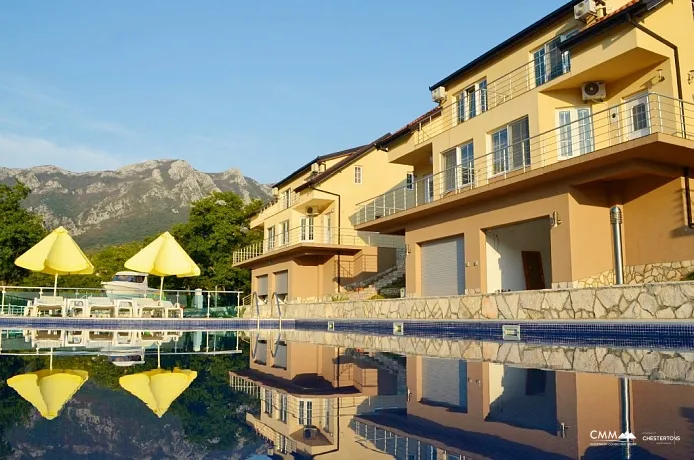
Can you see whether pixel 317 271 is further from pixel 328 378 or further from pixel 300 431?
pixel 300 431

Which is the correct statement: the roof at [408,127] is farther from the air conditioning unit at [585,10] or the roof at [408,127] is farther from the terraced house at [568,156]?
the air conditioning unit at [585,10]

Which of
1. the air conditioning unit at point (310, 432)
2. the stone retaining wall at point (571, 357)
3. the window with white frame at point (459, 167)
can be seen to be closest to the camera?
the air conditioning unit at point (310, 432)

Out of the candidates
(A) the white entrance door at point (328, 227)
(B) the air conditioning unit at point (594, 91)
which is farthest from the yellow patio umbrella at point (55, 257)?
(B) the air conditioning unit at point (594, 91)

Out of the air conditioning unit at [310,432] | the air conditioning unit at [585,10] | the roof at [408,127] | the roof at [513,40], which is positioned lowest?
the air conditioning unit at [310,432]

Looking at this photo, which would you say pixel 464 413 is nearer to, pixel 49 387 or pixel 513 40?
pixel 49 387

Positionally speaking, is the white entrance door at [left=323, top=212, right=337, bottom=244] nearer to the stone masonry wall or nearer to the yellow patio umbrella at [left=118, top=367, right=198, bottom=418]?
the stone masonry wall

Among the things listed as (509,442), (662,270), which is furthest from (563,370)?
(662,270)

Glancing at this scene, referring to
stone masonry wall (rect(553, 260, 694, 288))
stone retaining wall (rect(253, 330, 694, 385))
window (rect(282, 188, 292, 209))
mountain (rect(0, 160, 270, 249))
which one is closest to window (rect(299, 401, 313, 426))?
stone retaining wall (rect(253, 330, 694, 385))

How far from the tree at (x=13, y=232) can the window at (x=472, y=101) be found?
93.1 ft

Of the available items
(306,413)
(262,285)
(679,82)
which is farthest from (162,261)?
(306,413)

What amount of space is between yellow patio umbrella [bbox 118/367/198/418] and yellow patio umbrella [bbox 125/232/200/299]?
48.3 ft

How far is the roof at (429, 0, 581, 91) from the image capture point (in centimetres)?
1554

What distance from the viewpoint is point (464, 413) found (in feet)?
16.1

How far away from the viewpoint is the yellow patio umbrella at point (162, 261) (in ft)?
73.6
